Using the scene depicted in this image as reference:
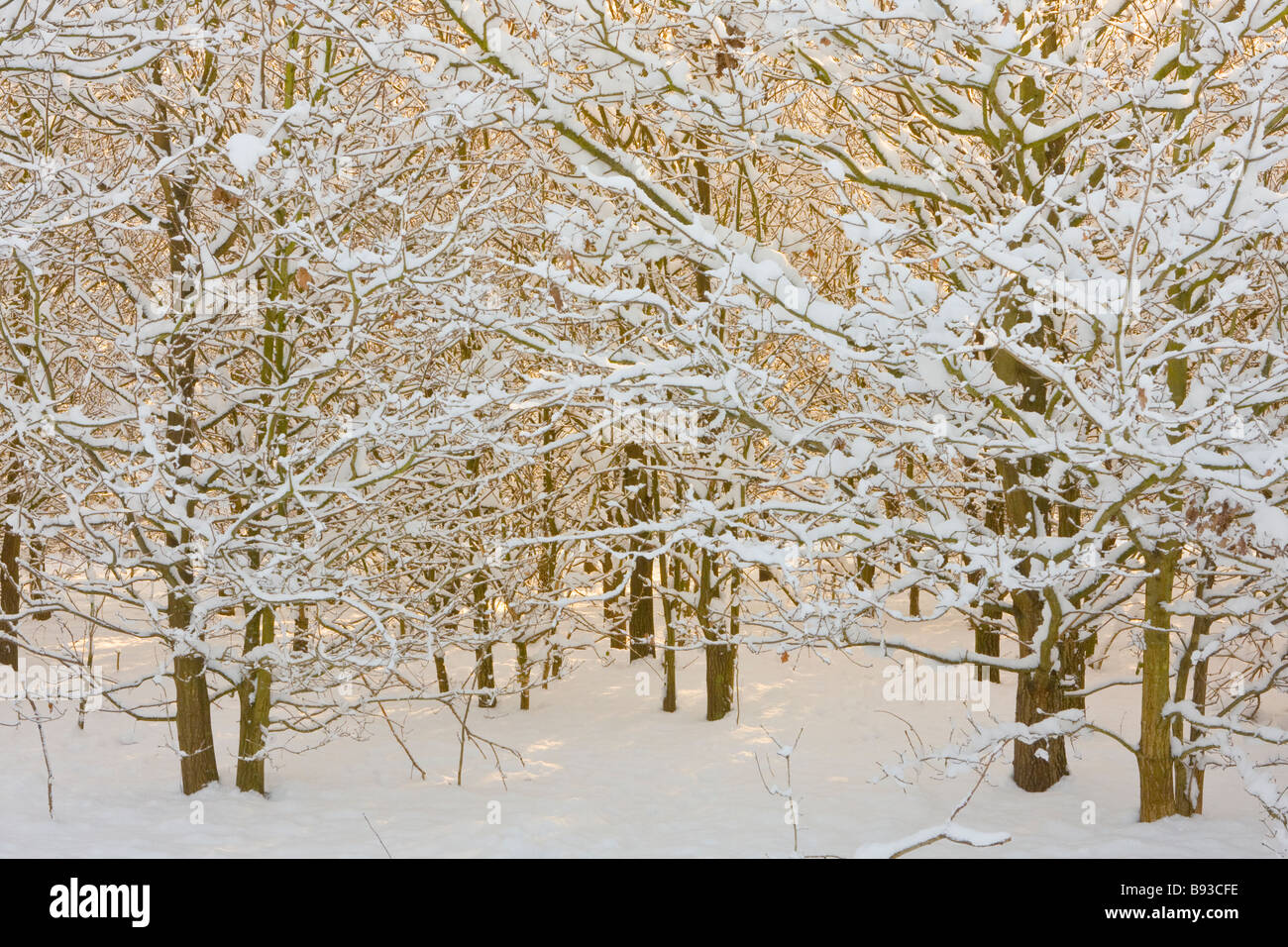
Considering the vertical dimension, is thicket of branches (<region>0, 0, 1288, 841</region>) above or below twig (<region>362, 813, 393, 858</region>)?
above

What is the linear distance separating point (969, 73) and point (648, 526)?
291 centimetres

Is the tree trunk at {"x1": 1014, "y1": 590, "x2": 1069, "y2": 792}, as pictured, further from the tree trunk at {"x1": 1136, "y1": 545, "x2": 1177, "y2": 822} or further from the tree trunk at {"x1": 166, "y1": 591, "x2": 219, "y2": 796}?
the tree trunk at {"x1": 166, "y1": 591, "x2": 219, "y2": 796}

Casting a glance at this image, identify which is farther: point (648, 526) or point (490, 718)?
point (490, 718)

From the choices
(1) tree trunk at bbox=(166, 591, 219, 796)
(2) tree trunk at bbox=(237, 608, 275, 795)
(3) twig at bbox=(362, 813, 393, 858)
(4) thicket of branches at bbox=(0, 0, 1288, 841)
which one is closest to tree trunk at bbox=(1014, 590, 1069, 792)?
(4) thicket of branches at bbox=(0, 0, 1288, 841)

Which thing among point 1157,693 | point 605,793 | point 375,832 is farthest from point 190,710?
point 1157,693

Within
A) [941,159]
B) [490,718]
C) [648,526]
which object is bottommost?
[490,718]

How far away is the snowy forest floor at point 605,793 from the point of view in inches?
254

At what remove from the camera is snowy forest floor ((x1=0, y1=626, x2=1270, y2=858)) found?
645 cm

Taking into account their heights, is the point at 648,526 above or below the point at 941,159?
below

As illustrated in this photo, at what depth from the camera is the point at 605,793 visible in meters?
8.43

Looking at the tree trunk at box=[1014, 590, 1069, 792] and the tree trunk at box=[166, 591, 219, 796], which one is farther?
the tree trunk at box=[166, 591, 219, 796]
